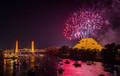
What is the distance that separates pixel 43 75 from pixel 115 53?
3334cm

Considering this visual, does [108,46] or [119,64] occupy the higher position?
[108,46]

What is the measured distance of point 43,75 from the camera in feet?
117

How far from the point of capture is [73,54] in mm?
85438

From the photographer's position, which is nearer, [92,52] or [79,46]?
[92,52]

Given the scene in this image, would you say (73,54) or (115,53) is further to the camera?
(73,54)

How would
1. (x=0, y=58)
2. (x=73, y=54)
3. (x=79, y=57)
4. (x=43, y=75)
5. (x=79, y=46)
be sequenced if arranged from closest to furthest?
(x=43, y=75)
(x=0, y=58)
(x=79, y=57)
(x=73, y=54)
(x=79, y=46)

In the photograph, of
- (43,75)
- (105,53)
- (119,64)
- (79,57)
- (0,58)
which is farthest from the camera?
(79,57)

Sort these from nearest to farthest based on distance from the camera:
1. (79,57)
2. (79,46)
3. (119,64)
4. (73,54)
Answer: (119,64) < (79,57) < (73,54) < (79,46)

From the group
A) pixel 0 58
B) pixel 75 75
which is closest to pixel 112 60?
pixel 75 75

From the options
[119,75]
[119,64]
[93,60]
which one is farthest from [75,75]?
[93,60]

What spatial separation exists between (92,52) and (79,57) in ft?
32.6

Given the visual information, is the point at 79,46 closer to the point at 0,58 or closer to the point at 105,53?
the point at 105,53

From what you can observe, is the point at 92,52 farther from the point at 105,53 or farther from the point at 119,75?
the point at 119,75

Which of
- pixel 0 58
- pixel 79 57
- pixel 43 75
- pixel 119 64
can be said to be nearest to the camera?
pixel 43 75
